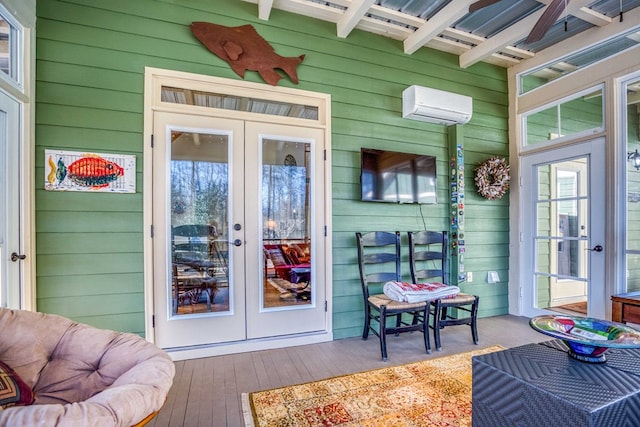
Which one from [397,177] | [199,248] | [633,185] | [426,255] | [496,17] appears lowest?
[426,255]

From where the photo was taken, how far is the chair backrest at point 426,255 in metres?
3.27

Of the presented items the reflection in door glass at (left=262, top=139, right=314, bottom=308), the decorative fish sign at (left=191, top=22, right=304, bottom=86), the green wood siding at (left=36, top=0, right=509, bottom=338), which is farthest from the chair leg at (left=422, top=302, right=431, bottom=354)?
the decorative fish sign at (left=191, top=22, right=304, bottom=86)

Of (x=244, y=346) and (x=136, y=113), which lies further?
(x=244, y=346)

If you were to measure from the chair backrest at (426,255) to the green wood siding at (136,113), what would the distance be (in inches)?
5.8

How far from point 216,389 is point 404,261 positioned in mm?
2146

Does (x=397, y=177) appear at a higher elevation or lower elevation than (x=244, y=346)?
higher

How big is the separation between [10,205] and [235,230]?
1480 mm

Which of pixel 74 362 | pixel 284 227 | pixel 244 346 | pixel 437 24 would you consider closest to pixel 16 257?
pixel 74 362

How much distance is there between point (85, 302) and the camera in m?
2.44

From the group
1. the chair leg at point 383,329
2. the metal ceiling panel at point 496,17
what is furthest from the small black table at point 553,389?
the metal ceiling panel at point 496,17

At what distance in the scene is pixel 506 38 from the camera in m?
3.19

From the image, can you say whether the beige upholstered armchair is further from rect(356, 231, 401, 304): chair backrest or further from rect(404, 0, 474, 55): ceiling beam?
rect(404, 0, 474, 55): ceiling beam

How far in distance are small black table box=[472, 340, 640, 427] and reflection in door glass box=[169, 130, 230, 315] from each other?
2.10 m

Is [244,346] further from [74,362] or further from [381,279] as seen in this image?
[74,362]
